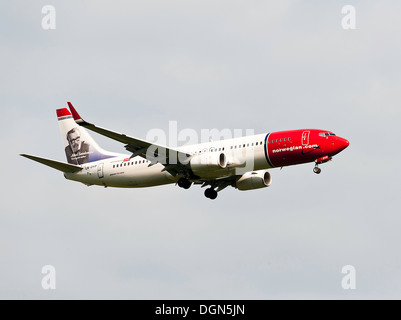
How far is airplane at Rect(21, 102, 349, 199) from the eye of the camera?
59.4 m

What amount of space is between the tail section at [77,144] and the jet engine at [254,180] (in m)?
9.65

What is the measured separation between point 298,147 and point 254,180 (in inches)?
250

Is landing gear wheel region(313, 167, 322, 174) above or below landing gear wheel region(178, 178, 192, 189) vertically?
above

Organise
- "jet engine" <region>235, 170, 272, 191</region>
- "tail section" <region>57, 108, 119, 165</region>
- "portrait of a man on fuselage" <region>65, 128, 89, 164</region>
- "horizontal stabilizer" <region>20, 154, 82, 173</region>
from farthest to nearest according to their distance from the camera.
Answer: "portrait of a man on fuselage" <region>65, 128, 89, 164</region>
"tail section" <region>57, 108, 119, 165</region>
"jet engine" <region>235, 170, 272, 191</region>
"horizontal stabilizer" <region>20, 154, 82, 173</region>

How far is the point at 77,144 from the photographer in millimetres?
69688

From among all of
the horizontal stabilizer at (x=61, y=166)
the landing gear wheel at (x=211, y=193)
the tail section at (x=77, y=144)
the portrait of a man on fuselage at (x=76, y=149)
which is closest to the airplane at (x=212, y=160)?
the horizontal stabilizer at (x=61, y=166)

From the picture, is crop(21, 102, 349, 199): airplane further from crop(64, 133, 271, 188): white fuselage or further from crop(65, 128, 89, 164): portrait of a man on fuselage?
crop(65, 128, 89, 164): portrait of a man on fuselage

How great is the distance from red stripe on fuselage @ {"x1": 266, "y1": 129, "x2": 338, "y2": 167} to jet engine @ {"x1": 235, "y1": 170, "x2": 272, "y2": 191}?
4.98 meters

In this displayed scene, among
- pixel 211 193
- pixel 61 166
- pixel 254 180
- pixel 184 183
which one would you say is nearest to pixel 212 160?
pixel 184 183

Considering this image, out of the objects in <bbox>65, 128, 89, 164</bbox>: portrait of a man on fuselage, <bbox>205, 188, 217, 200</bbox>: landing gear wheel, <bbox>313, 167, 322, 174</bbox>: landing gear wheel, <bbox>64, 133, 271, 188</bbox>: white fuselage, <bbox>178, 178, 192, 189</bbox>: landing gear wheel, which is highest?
<bbox>65, 128, 89, 164</bbox>: portrait of a man on fuselage

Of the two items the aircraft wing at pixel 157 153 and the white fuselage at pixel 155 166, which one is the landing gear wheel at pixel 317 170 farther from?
the aircraft wing at pixel 157 153

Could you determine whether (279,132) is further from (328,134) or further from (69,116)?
(69,116)

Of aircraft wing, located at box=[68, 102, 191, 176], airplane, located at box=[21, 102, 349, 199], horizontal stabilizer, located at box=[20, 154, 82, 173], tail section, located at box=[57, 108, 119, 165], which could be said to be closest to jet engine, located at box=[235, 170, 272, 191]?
airplane, located at box=[21, 102, 349, 199]

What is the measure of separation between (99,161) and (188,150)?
8094mm
